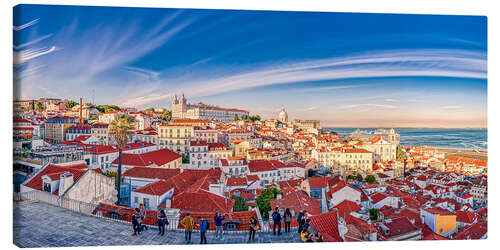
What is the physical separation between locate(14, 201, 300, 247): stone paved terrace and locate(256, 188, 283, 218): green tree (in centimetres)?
125

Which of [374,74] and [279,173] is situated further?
[279,173]

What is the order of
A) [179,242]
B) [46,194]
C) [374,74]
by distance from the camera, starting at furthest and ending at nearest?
[374,74] → [46,194] → [179,242]

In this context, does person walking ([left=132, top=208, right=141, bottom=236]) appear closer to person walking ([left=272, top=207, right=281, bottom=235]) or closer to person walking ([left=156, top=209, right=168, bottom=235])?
person walking ([left=156, top=209, right=168, bottom=235])

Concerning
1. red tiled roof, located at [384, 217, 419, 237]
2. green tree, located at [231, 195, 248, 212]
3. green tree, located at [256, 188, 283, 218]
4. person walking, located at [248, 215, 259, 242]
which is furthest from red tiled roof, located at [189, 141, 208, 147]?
red tiled roof, located at [384, 217, 419, 237]

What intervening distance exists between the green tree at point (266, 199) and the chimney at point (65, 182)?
3.85 metres

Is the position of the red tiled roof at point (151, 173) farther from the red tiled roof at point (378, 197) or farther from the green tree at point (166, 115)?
the red tiled roof at point (378, 197)

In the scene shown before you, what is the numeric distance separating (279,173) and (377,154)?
103 inches

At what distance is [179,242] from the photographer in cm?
442

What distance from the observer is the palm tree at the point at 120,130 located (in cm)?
614

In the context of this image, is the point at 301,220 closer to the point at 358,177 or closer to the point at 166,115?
the point at 358,177

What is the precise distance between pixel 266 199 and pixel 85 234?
11.6ft

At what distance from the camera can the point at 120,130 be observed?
6.45m

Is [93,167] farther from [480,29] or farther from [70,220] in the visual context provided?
[480,29]

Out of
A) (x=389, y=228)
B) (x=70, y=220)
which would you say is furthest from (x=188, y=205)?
(x=389, y=228)
